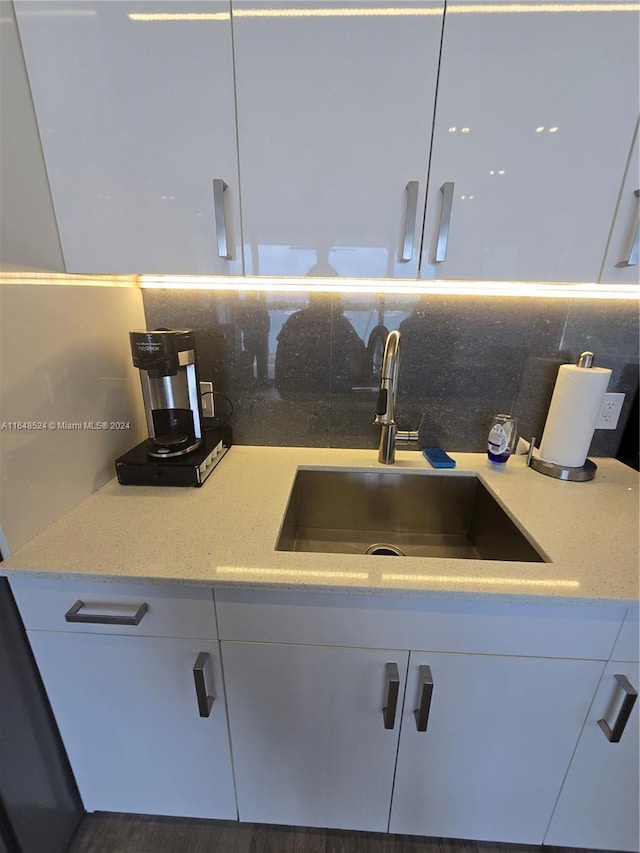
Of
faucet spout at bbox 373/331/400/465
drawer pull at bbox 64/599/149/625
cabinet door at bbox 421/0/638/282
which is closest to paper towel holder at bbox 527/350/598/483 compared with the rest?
cabinet door at bbox 421/0/638/282

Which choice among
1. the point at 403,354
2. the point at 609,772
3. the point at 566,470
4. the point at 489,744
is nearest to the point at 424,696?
the point at 489,744

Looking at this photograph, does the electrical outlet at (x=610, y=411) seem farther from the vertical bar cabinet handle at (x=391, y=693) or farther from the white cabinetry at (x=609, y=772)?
the vertical bar cabinet handle at (x=391, y=693)

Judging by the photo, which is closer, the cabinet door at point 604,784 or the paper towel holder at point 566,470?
the cabinet door at point 604,784

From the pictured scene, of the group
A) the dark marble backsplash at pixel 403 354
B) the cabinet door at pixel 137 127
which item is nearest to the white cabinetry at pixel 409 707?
the dark marble backsplash at pixel 403 354

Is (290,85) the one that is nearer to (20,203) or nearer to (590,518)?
(20,203)

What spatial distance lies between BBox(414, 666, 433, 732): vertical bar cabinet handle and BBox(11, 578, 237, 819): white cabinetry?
45cm

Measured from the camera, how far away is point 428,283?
3.81 feet

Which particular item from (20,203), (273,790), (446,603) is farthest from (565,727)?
(20,203)

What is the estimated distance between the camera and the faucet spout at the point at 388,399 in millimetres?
1103

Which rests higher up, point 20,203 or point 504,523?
point 20,203

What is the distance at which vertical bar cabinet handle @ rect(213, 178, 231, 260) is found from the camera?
0.81 m

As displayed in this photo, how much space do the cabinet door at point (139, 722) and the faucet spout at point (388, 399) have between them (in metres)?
0.74

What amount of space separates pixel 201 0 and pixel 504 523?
137cm

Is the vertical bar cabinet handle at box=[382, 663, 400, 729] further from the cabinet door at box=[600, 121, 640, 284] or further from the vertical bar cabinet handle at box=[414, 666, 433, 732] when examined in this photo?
the cabinet door at box=[600, 121, 640, 284]
